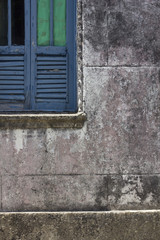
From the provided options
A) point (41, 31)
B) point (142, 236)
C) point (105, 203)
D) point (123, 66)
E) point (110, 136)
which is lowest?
point (142, 236)

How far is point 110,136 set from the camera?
→ 5.44 m

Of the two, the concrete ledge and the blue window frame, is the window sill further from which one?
the concrete ledge

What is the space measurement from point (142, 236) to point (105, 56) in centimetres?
233

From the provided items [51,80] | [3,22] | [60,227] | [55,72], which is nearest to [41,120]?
[51,80]

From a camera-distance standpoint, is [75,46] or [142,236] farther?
[75,46]

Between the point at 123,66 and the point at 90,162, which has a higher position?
the point at 123,66

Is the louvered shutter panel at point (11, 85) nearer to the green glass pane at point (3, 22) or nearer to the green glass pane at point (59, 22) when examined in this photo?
the green glass pane at point (3, 22)

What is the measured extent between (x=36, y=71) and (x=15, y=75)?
29cm

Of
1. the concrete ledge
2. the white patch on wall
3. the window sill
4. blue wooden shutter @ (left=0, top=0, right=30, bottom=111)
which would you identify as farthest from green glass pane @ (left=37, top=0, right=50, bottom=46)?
the concrete ledge

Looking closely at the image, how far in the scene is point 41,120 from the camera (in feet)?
17.5

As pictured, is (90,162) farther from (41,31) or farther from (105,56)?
(41,31)

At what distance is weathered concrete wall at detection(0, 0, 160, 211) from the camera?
5383 mm

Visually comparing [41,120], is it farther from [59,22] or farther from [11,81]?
[59,22]

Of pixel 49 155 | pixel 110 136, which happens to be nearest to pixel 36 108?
pixel 49 155
